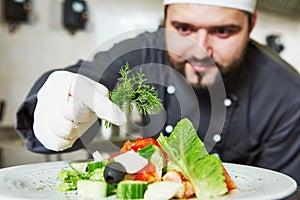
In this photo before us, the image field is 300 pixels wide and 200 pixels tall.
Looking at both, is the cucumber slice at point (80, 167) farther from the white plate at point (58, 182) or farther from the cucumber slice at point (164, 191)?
the cucumber slice at point (164, 191)

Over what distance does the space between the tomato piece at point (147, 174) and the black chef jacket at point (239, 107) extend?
609 millimetres

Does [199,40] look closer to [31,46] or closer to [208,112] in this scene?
[208,112]

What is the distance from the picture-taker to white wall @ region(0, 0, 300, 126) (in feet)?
8.16

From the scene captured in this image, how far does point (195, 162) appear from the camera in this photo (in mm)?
682

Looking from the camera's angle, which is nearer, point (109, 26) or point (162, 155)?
point (162, 155)

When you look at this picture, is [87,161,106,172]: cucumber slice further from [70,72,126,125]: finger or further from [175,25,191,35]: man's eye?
[175,25,191,35]: man's eye

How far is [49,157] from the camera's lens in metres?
2.38

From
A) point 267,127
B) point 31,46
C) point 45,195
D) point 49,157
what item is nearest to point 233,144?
point 267,127

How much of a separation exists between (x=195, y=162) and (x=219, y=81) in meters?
0.65

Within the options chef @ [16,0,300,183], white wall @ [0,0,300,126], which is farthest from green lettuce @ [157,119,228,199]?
white wall @ [0,0,300,126]

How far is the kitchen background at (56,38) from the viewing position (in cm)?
246

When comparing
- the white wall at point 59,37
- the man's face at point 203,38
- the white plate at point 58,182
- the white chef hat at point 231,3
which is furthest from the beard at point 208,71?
the white wall at point 59,37

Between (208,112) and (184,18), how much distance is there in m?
0.26

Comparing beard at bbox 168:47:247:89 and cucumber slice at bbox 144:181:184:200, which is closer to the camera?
cucumber slice at bbox 144:181:184:200
